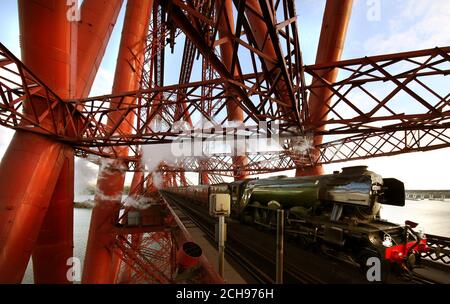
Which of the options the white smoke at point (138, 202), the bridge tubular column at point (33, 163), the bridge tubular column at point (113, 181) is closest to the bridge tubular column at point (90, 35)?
the bridge tubular column at point (33, 163)

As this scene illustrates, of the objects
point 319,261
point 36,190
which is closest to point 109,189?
point 36,190

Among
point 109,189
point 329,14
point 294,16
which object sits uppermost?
point 329,14

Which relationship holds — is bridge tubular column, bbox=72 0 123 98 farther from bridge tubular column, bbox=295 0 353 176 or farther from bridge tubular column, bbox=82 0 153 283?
bridge tubular column, bbox=295 0 353 176

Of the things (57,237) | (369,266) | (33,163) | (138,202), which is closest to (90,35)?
(33,163)

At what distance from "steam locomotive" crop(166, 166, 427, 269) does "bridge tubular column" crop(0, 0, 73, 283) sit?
6513mm

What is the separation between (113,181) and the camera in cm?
954

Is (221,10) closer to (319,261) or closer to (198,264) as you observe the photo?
(198,264)

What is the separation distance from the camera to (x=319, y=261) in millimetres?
4945

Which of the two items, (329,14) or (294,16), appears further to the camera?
(329,14)

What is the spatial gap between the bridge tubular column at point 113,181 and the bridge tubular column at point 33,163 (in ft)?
11.0

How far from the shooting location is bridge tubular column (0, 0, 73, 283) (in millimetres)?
4711

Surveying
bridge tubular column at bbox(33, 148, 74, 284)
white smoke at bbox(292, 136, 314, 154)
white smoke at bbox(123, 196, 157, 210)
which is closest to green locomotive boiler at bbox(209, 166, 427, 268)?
white smoke at bbox(292, 136, 314, 154)

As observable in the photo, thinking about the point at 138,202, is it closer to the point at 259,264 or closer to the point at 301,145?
the point at 259,264

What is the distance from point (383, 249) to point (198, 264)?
3.42 m
